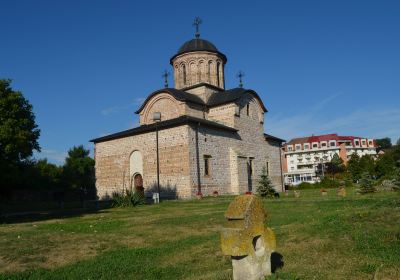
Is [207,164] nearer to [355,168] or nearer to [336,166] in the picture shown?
[355,168]

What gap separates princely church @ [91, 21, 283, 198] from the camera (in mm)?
25578

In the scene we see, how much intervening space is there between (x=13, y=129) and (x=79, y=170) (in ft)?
119

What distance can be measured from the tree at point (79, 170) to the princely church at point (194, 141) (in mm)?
16840

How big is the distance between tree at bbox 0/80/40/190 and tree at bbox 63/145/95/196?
90.0 ft

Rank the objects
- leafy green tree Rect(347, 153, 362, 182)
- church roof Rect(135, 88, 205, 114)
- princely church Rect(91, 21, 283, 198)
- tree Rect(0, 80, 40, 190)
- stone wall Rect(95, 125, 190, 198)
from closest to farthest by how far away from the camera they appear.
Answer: tree Rect(0, 80, 40, 190) → stone wall Rect(95, 125, 190, 198) → princely church Rect(91, 21, 283, 198) → church roof Rect(135, 88, 205, 114) → leafy green tree Rect(347, 153, 362, 182)

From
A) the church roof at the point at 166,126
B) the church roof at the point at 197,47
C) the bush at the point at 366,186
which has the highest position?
the church roof at the point at 197,47

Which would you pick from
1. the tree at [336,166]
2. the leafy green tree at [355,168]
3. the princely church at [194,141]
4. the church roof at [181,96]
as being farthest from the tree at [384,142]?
the church roof at [181,96]

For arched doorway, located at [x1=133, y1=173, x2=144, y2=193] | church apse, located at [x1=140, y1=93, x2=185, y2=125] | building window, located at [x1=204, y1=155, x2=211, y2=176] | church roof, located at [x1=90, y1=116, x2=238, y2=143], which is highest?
church apse, located at [x1=140, y1=93, x2=185, y2=125]

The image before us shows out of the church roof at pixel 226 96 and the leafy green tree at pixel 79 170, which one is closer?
the church roof at pixel 226 96

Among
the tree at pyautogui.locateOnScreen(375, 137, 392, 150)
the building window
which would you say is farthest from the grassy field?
the tree at pyautogui.locateOnScreen(375, 137, 392, 150)

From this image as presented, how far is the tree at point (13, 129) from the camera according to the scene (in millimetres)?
15742

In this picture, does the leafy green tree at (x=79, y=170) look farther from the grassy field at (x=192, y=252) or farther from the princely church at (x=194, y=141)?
the grassy field at (x=192, y=252)

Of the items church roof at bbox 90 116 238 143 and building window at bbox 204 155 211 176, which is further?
building window at bbox 204 155 211 176

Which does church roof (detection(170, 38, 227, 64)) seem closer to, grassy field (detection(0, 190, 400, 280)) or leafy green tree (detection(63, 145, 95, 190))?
leafy green tree (detection(63, 145, 95, 190))
